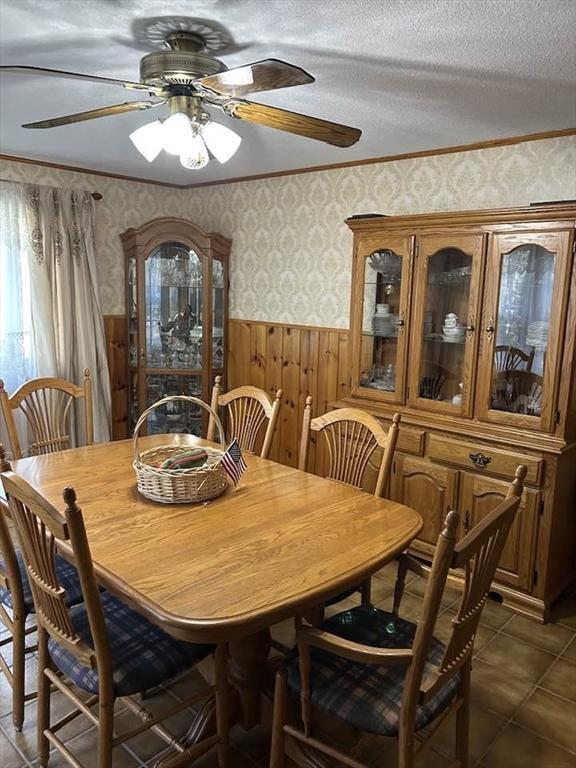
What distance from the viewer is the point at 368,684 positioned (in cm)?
156

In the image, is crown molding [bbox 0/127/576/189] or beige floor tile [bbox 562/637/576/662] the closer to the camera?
beige floor tile [bbox 562/637/576/662]

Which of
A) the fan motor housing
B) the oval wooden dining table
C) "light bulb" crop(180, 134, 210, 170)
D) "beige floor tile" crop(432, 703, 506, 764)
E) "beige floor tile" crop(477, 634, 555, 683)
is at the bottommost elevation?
"beige floor tile" crop(432, 703, 506, 764)

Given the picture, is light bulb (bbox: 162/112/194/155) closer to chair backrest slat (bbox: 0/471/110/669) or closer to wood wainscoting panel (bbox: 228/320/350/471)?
chair backrest slat (bbox: 0/471/110/669)

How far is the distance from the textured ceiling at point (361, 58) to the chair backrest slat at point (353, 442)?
1270 millimetres

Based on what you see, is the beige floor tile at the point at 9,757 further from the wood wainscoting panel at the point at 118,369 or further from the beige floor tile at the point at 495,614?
the wood wainscoting panel at the point at 118,369

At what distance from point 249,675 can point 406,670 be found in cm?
69

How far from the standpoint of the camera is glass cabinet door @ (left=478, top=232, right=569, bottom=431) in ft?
8.48

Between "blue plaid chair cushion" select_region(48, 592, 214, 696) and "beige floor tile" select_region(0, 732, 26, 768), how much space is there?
0.41m

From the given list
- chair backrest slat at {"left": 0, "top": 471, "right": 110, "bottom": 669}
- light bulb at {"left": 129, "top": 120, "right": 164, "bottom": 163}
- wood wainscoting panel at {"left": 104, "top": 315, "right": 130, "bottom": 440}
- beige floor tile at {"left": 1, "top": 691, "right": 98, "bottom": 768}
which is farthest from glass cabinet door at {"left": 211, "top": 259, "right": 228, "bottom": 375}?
chair backrest slat at {"left": 0, "top": 471, "right": 110, "bottom": 669}

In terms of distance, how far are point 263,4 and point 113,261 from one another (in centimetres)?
298

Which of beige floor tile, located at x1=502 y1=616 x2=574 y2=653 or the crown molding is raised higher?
the crown molding

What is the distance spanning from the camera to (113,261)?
4305 millimetres

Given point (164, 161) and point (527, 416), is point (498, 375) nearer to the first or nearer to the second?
point (527, 416)

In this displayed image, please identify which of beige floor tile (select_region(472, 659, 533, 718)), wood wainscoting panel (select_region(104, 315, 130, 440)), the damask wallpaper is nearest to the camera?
beige floor tile (select_region(472, 659, 533, 718))
